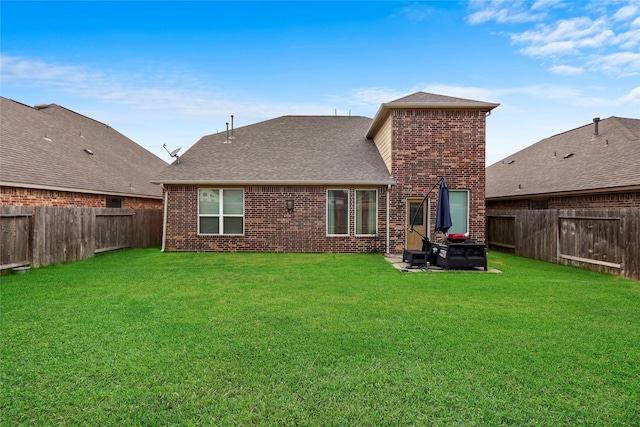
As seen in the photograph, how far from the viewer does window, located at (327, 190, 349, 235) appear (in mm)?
12492

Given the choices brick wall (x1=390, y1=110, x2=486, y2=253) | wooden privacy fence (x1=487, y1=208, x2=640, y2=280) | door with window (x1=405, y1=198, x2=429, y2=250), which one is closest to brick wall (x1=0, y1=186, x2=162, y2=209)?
brick wall (x1=390, y1=110, x2=486, y2=253)

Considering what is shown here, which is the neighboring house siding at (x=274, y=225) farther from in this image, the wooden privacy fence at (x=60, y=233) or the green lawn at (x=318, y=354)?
the green lawn at (x=318, y=354)

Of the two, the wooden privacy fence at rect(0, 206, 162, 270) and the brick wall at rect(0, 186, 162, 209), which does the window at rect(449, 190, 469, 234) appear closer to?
the wooden privacy fence at rect(0, 206, 162, 270)

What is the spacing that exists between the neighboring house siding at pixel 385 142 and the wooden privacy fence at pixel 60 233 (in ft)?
35.4

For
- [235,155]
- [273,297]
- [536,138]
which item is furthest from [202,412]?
[536,138]

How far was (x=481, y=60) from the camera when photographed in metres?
13.8

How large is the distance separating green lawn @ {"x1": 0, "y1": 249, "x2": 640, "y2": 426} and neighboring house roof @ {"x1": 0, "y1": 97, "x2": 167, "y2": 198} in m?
6.16

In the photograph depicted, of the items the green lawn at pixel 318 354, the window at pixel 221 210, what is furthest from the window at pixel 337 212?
the green lawn at pixel 318 354

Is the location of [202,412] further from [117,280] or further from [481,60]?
[481,60]

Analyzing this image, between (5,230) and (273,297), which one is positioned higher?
(5,230)

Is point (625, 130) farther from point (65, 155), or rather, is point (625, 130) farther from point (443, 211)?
point (65, 155)

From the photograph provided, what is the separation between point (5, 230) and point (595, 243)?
612 inches

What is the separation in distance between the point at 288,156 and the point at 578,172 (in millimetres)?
11216

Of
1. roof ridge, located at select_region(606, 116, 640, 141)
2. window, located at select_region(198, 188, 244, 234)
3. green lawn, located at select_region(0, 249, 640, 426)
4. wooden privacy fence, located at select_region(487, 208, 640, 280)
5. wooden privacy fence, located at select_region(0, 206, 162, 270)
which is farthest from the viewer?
window, located at select_region(198, 188, 244, 234)
